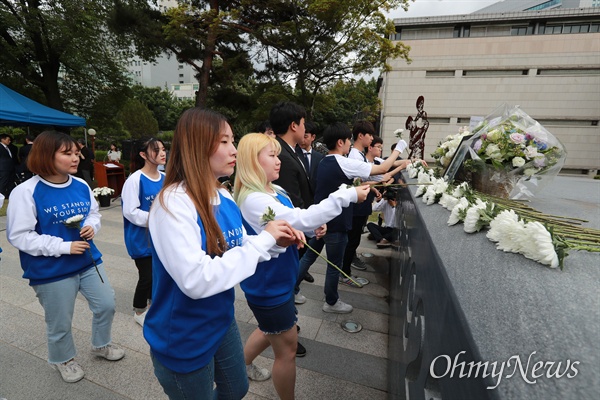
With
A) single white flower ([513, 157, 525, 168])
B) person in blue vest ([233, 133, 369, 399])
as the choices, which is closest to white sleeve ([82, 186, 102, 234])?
person in blue vest ([233, 133, 369, 399])

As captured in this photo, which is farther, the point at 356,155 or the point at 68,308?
the point at 356,155

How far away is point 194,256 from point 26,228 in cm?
176

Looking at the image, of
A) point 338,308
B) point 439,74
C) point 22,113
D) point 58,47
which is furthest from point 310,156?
point 439,74

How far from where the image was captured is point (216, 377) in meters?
1.68

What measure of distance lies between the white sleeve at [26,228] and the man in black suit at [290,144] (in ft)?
5.86

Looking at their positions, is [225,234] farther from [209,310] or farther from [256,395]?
[256,395]

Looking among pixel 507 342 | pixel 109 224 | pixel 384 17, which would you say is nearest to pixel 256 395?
pixel 507 342

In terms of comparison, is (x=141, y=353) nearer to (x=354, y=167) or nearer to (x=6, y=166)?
(x=354, y=167)

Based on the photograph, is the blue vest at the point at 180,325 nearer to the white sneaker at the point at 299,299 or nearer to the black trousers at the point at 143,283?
the black trousers at the point at 143,283

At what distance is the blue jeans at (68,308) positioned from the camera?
2.33 metres

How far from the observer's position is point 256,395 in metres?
2.47

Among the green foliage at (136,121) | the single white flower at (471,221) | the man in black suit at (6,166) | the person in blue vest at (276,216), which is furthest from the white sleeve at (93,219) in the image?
the green foliage at (136,121)

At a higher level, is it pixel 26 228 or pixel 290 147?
pixel 290 147

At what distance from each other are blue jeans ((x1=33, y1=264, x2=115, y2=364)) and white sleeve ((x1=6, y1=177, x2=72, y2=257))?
28 cm
